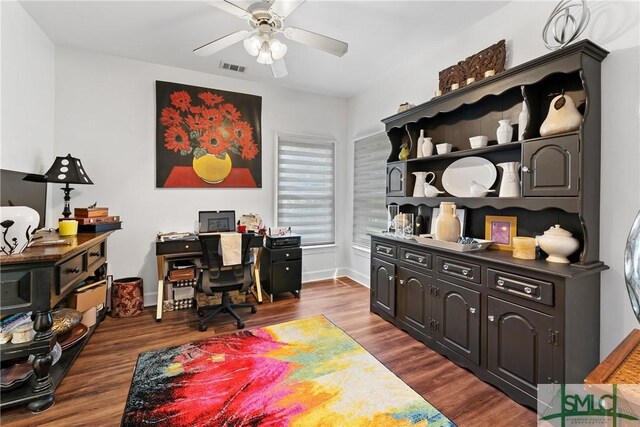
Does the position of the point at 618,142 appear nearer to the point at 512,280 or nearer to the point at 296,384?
the point at 512,280

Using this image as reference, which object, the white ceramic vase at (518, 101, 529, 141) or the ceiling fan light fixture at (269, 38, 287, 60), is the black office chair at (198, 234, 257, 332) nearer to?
Answer: the ceiling fan light fixture at (269, 38, 287, 60)

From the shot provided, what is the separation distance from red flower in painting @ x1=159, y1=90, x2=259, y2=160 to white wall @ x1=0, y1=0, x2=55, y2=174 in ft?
3.49

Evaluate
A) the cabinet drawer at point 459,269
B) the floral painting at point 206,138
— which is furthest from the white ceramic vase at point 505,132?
the floral painting at point 206,138

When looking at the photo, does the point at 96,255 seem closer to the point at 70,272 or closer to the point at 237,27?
the point at 70,272

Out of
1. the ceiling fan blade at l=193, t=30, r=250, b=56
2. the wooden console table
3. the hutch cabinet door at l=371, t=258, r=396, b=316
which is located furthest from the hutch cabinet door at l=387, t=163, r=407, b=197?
the wooden console table

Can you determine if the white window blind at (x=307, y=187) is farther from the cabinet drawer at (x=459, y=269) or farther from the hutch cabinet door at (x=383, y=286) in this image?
the cabinet drawer at (x=459, y=269)

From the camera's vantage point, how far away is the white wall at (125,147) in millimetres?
3188

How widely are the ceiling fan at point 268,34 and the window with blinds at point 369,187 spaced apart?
1958 millimetres

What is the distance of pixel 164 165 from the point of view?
11.7 ft

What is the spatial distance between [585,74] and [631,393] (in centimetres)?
179

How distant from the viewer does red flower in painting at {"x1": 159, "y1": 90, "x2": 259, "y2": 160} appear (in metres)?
3.58

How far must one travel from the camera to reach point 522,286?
5.94ft

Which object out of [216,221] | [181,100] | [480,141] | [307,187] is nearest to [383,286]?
[480,141]

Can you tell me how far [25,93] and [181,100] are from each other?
4.63 ft
